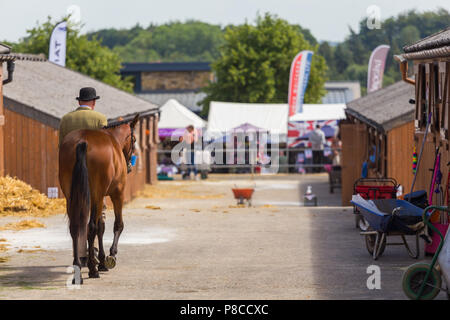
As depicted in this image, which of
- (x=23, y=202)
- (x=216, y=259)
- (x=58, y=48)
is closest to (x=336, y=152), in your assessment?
(x=58, y=48)

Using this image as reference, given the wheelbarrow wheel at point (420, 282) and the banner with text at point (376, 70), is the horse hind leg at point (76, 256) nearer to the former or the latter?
the wheelbarrow wheel at point (420, 282)

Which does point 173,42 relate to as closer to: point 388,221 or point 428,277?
point 388,221

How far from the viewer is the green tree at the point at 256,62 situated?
63469mm

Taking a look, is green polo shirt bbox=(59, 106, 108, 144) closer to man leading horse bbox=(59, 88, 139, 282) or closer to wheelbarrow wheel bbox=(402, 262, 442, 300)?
man leading horse bbox=(59, 88, 139, 282)

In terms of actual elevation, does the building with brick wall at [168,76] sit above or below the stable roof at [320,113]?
above

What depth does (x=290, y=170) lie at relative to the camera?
1807 inches

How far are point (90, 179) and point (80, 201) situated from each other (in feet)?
1.79

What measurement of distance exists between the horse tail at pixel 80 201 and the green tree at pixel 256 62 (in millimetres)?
52490

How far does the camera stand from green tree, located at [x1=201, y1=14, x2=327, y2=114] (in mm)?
63469

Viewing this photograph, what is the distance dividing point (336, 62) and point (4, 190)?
13580cm

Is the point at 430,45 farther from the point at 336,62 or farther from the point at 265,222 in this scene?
the point at 336,62

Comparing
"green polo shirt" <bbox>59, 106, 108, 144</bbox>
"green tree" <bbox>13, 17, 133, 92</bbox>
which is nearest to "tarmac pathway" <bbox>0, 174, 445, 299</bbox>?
"green polo shirt" <bbox>59, 106, 108, 144</bbox>

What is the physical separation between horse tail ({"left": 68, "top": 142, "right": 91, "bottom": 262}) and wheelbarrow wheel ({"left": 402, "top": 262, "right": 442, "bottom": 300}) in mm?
3534

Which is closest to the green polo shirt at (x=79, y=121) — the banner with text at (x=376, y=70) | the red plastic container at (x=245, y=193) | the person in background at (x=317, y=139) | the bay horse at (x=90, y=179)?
the bay horse at (x=90, y=179)
